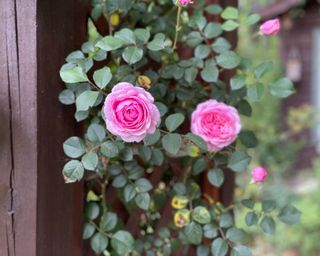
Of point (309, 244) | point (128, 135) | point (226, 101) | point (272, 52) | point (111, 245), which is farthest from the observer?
point (272, 52)

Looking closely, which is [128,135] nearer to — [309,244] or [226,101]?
[226,101]

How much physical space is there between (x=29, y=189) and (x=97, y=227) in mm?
214

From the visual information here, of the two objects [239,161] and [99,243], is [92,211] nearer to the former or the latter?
[99,243]

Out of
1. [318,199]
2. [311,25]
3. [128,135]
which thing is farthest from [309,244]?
[311,25]

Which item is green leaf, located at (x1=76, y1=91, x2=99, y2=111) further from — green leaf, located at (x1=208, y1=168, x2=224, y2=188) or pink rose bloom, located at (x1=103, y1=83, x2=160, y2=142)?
green leaf, located at (x1=208, y1=168, x2=224, y2=188)

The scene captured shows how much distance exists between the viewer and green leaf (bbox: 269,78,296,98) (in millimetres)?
1038

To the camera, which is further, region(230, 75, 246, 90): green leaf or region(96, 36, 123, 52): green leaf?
region(230, 75, 246, 90): green leaf

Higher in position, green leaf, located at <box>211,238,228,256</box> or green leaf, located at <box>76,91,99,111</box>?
green leaf, located at <box>76,91,99,111</box>

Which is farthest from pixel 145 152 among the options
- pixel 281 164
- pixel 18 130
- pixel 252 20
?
pixel 281 164

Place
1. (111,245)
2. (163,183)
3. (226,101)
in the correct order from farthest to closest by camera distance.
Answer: (163,183) < (226,101) < (111,245)

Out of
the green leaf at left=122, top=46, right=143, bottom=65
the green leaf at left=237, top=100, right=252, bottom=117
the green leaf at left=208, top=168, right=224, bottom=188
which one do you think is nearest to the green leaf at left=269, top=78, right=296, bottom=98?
the green leaf at left=237, top=100, right=252, bottom=117

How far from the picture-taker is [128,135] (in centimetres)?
84

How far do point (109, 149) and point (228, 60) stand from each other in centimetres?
36

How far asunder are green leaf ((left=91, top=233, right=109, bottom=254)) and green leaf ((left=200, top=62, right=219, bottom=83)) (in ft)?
1.39
